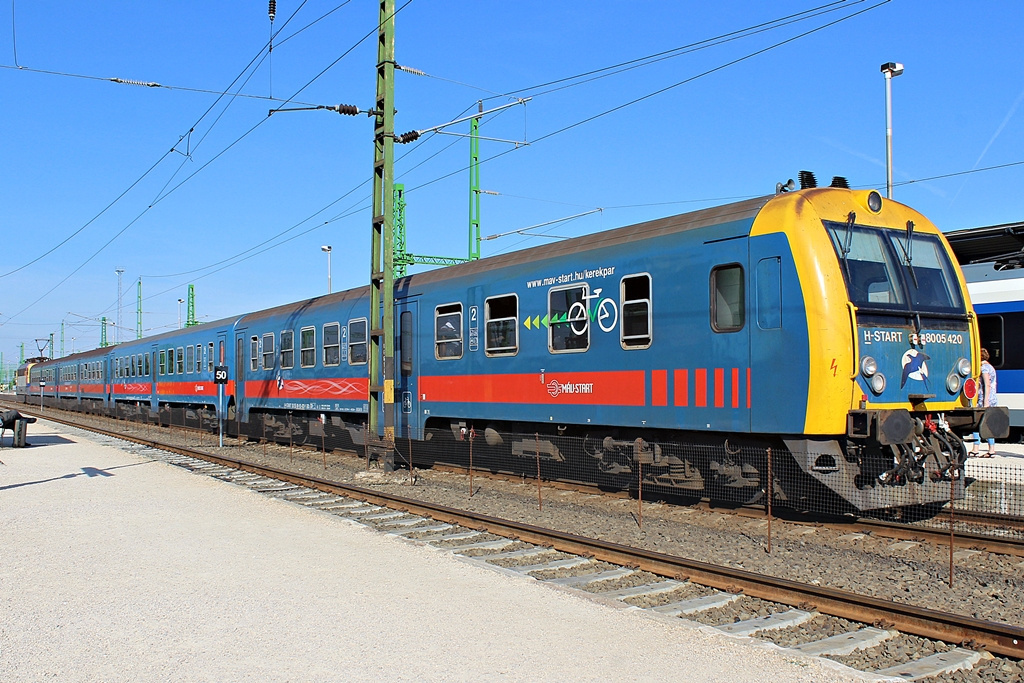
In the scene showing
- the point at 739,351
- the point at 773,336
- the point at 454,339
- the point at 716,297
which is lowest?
the point at 739,351

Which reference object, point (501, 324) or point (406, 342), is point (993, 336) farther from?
point (406, 342)

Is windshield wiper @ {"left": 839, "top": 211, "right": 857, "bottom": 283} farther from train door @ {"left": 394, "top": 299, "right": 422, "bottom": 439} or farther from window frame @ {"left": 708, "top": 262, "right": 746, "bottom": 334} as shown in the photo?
train door @ {"left": 394, "top": 299, "right": 422, "bottom": 439}

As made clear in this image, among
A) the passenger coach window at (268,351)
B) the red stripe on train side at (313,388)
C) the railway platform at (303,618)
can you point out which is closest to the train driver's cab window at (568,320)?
the railway platform at (303,618)

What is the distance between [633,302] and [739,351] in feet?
5.87

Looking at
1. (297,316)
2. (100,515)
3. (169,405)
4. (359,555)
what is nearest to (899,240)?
(359,555)

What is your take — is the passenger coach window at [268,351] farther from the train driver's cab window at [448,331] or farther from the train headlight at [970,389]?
the train headlight at [970,389]

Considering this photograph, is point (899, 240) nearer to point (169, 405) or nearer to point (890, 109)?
point (890, 109)

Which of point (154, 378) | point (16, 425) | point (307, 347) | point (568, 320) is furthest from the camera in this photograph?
point (154, 378)

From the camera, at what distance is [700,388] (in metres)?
9.80

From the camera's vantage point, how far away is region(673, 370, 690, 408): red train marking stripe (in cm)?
995

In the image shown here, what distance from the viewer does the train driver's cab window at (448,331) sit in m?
14.1

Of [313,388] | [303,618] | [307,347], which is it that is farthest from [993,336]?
[303,618]

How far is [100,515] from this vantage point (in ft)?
36.0

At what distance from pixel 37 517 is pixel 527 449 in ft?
21.5
